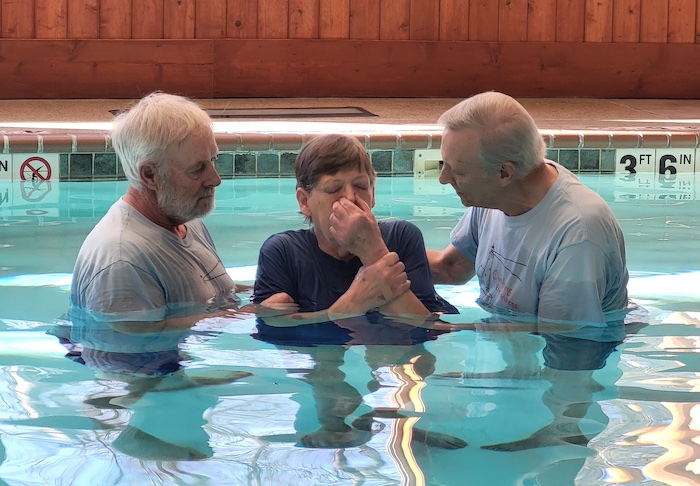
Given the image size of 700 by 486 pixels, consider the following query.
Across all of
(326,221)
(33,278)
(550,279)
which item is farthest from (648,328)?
(33,278)

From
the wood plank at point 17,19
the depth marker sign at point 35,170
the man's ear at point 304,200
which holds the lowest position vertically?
the depth marker sign at point 35,170

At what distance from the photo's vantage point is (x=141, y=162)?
319cm

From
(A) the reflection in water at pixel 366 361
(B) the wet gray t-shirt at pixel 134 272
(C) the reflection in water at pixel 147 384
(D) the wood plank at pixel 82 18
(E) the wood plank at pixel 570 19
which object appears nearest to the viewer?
(C) the reflection in water at pixel 147 384

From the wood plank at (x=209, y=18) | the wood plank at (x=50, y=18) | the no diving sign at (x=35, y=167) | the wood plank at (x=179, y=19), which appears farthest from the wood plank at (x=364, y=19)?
the no diving sign at (x=35, y=167)

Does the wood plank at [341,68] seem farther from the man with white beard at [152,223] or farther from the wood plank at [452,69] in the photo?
the man with white beard at [152,223]

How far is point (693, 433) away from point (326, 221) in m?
1.19

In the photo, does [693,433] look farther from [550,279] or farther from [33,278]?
[33,278]

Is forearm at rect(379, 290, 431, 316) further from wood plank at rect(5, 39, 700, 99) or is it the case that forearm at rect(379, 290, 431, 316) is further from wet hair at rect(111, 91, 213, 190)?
wood plank at rect(5, 39, 700, 99)

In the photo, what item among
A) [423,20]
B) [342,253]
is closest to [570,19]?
[423,20]

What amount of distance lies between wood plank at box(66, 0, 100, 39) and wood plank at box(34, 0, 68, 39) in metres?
0.05

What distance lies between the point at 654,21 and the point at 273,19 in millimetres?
3598

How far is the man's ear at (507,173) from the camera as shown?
324 centimetres

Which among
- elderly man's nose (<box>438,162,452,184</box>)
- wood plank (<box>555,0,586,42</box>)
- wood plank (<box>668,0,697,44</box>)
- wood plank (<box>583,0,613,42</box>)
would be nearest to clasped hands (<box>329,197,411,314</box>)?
elderly man's nose (<box>438,162,452,184</box>)

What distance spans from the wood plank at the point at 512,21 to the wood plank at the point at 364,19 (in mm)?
1163
